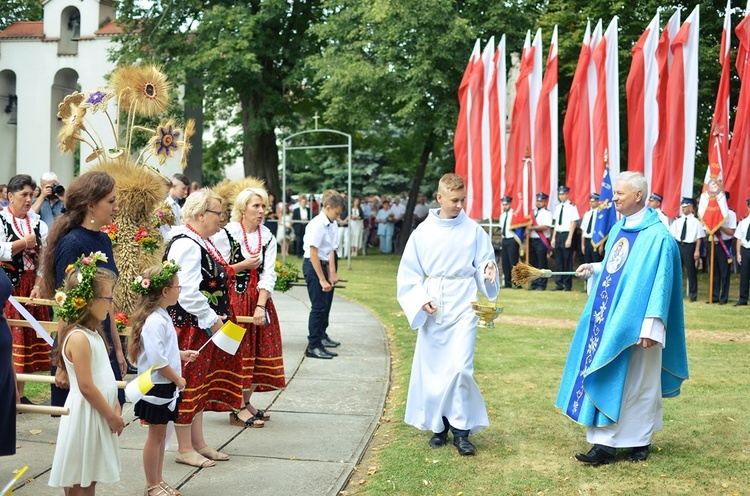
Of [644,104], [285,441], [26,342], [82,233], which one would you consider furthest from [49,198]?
[644,104]

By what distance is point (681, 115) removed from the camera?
678 inches

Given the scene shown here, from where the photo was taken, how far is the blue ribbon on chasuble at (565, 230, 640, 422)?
6.35 metres

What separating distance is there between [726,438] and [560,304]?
10.0 metres

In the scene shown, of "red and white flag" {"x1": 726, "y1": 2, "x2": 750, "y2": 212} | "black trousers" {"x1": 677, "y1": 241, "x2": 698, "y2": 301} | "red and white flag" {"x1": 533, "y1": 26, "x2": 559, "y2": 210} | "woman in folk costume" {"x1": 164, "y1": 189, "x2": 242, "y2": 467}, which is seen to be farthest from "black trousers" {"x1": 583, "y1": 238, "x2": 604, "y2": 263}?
"woman in folk costume" {"x1": 164, "y1": 189, "x2": 242, "y2": 467}

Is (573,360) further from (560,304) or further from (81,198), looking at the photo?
(560,304)

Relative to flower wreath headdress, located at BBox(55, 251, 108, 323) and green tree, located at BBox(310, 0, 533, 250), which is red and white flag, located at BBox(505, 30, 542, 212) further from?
flower wreath headdress, located at BBox(55, 251, 108, 323)

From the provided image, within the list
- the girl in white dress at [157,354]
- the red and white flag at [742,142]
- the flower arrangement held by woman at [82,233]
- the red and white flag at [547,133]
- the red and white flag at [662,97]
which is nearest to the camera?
the girl in white dress at [157,354]

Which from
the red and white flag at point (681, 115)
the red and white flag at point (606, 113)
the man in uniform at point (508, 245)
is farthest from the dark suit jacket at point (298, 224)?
the red and white flag at point (681, 115)

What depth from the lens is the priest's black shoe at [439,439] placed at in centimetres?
674

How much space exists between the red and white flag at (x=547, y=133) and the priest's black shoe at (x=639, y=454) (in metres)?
14.0

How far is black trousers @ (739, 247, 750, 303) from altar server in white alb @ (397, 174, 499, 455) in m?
11.3

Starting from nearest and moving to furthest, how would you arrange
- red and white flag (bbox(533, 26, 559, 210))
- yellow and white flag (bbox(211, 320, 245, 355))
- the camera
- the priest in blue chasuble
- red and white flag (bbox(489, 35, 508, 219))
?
1. yellow and white flag (bbox(211, 320, 245, 355))
2. the priest in blue chasuble
3. the camera
4. red and white flag (bbox(533, 26, 559, 210))
5. red and white flag (bbox(489, 35, 508, 219))

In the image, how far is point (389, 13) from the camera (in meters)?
26.0

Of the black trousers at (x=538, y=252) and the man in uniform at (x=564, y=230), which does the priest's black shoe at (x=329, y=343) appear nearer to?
the man in uniform at (x=564, y=230)
